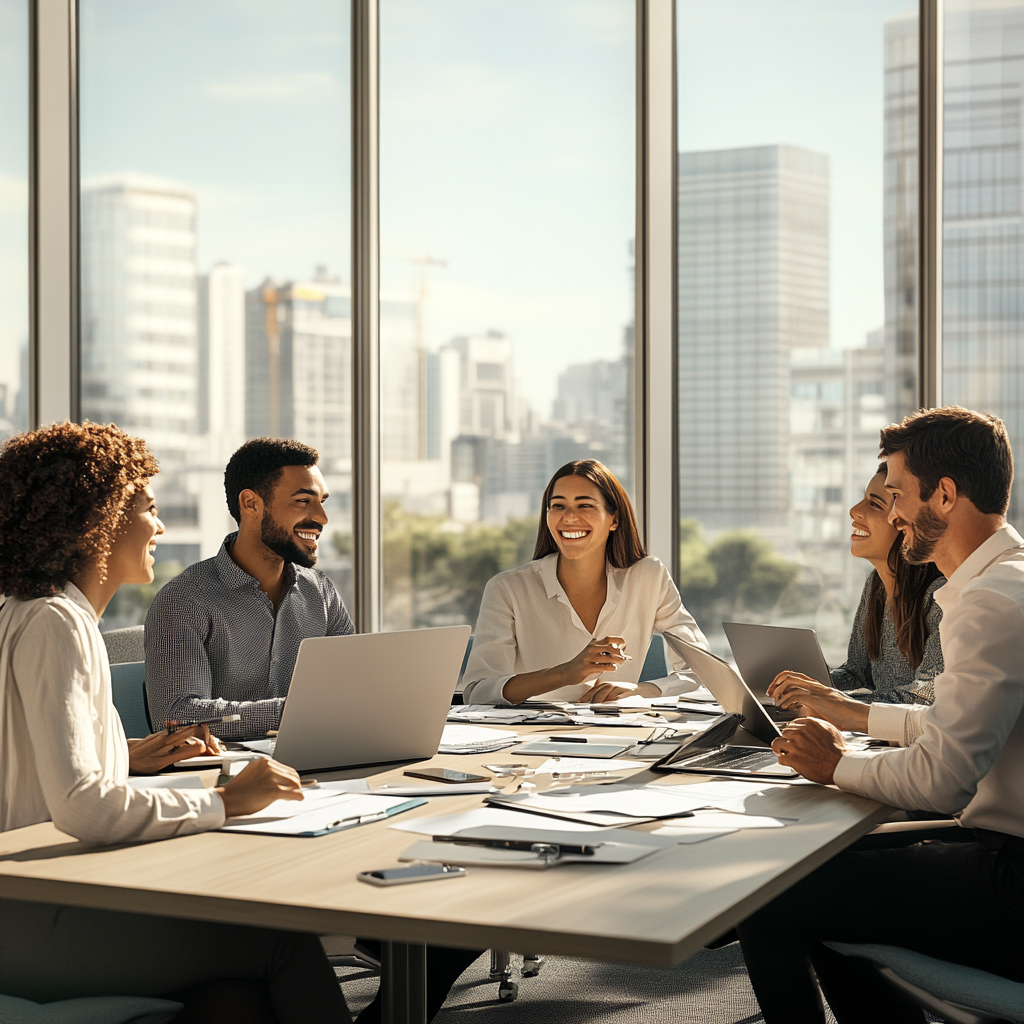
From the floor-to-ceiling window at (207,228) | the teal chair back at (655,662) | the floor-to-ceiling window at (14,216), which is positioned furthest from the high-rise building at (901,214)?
the floor-to-ceiling window at (14,216)

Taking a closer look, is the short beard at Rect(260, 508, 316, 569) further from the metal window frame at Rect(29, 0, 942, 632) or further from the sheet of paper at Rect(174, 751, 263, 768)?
the metal window frame at Rect(29, 0, 942, 632)

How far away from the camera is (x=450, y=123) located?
521 cm

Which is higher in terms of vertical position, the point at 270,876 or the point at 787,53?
the point at 787,53

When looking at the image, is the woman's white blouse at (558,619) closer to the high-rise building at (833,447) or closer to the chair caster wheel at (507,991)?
the chair caster wheel at (507,991)

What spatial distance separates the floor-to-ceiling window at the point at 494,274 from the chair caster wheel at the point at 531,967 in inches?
79.9

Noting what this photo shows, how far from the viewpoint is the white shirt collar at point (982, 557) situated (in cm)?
225

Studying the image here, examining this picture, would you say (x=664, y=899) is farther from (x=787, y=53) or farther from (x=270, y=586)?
(x=787, y=53)

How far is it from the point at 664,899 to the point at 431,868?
324 mm

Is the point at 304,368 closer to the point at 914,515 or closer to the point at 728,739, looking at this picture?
the point at 728,739

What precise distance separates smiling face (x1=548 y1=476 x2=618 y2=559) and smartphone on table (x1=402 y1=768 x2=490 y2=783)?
1.65 metres

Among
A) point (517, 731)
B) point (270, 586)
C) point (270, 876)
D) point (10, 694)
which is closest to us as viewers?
point (270, 876)

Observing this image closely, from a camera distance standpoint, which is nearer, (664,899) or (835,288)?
(664,899)

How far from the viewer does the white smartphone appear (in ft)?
4.87

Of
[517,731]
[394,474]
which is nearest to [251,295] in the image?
[394,474]
